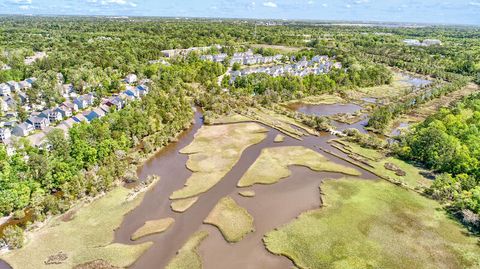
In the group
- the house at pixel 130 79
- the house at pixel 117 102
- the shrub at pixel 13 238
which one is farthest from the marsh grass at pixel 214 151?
the house at pixel 130 79

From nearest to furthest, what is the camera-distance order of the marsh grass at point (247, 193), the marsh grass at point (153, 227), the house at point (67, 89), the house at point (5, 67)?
the marsh grass at point (153, 227), the marsh grass at point (247, 193), the house at point (67, 89), the house at point (5, 67)

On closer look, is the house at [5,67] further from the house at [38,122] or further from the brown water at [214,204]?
the brown water at [214,204]

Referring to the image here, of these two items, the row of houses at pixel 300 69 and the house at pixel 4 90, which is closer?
the house at pixel 4 90

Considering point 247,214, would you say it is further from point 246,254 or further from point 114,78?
point 114,78

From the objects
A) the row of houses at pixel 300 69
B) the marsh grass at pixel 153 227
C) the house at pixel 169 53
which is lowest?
the marsh grass at pixel 153 227

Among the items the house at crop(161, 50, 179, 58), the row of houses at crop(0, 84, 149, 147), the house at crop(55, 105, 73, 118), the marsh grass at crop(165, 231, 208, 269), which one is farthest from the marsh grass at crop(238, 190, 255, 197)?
the house at crop(161, 50, 179, 58)

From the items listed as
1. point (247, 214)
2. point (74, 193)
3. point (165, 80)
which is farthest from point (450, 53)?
point (74, 193)

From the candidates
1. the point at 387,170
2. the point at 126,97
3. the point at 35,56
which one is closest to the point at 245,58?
the point at 126,97
